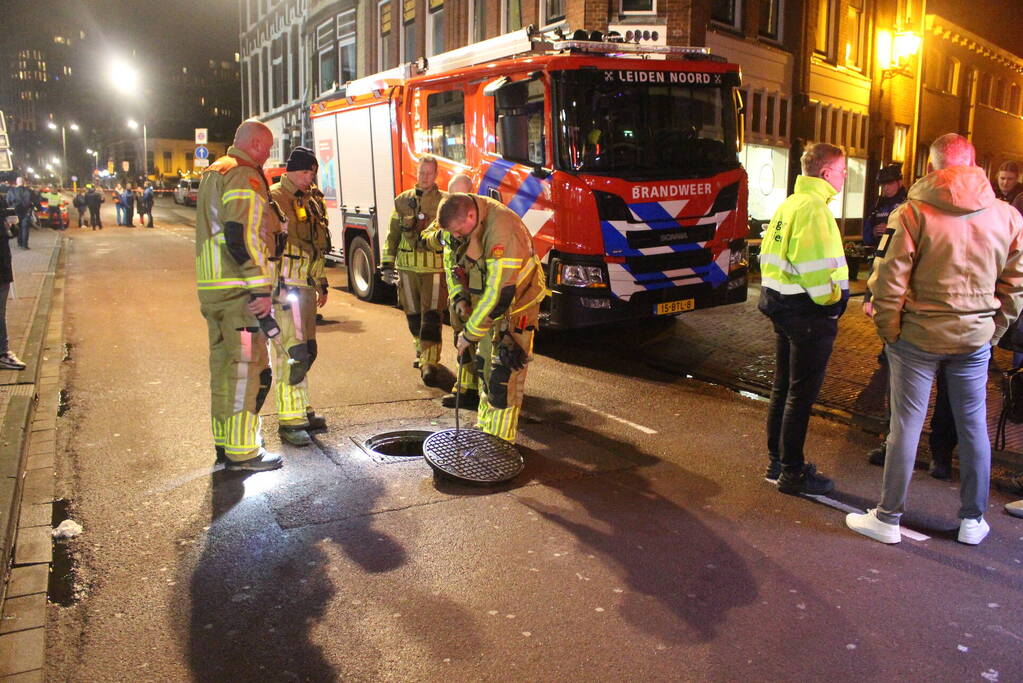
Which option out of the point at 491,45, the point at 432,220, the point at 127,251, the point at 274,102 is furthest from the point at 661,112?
the point at 274,102

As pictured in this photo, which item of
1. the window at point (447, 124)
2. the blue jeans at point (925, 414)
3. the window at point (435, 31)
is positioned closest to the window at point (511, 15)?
the window at point (435, 31)

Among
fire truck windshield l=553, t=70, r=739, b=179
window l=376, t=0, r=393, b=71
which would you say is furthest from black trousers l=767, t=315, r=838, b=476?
window l=376, t=0, r=393, b=71

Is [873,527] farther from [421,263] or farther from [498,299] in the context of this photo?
[421,263]

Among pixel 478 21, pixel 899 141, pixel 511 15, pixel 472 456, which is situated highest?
pixel 478 21

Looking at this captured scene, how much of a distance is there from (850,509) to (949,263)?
151 centimetres

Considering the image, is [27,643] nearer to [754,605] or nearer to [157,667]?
[157,667]

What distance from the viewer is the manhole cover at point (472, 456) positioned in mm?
4941

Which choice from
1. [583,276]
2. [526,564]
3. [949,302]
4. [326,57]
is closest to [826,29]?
[583,276]

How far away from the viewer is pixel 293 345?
5742mm

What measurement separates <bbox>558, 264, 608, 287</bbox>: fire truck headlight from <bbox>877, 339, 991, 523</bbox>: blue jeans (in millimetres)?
3954

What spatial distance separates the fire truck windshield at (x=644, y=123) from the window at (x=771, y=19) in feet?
31.7

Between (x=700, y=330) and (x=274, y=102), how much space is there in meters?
31.9

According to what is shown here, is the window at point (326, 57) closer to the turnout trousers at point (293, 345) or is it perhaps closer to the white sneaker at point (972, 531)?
the turnout trousers at point (293, 345)

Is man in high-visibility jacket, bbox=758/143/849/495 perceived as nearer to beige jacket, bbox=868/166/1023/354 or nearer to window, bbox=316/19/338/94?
beige jacket, bbox=868/166/1023/354
